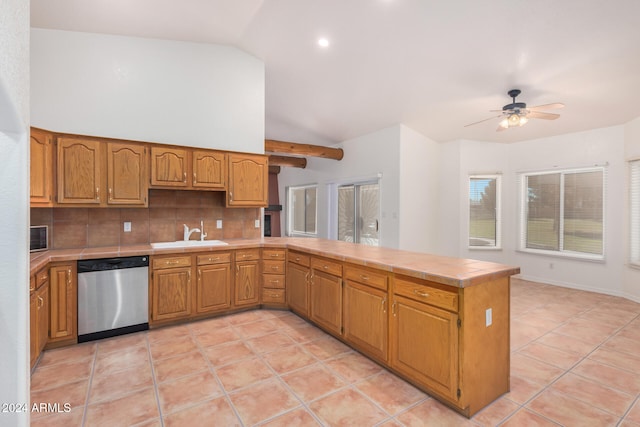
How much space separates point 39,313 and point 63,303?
0.98 ft

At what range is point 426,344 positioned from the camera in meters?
2.15

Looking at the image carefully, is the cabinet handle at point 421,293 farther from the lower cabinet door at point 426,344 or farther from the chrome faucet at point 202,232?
the chrome faucet at point 202,232

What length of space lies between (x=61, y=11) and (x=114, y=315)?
10.1ft

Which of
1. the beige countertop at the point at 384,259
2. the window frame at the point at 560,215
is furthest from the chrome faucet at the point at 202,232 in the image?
A: the window frame at the point at 560,215

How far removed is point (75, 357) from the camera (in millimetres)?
2725

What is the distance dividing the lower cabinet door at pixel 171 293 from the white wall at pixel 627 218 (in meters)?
6.19

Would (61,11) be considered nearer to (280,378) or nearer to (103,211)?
(103,211)

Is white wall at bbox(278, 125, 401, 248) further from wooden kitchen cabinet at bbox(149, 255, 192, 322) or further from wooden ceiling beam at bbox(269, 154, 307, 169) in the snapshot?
wooden kitchen cabinet at bbox(149, 255, 192, 322)

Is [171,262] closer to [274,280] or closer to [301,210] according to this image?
[274,280]

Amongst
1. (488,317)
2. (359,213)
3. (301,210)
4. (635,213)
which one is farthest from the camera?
(301,210)

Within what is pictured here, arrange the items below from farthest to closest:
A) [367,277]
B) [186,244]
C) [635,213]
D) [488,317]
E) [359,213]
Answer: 1. [359,213]
2. [635,213]
3. [186,244]
4. [367,277]
5. [488,317]

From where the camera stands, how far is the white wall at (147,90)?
3252mm

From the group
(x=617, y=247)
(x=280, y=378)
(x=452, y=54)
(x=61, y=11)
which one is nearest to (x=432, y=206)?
(x=617, y=247)

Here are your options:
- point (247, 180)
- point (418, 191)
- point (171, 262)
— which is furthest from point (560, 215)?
point (171, 262)
